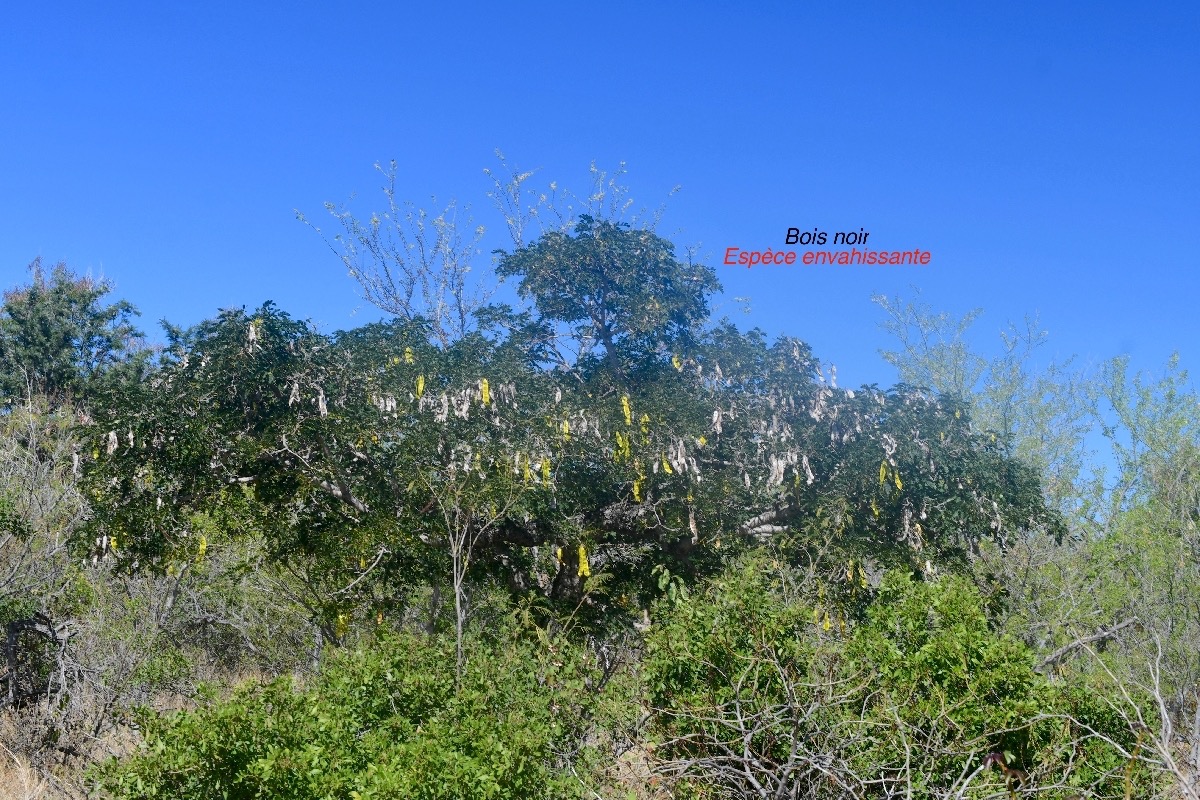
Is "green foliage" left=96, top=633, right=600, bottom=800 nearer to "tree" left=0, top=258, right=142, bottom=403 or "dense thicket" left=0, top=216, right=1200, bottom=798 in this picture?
"dense thicket" left=0, top=216, right=1200, bottom=798

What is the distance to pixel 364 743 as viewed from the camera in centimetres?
459

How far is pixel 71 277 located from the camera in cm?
2580

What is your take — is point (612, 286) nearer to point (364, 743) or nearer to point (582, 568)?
point (582, 568)

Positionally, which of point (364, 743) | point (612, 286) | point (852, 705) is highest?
point (612, 286)

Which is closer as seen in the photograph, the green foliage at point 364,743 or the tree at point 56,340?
the green foliage at point 364,743

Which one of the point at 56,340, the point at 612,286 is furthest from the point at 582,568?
the point at 56,340

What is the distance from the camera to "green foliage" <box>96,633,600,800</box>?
4.18m

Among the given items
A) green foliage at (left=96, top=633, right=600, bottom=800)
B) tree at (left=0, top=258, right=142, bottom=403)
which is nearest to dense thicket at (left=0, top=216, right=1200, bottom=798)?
green foliage at (left=96, top=633, right=600, bottom=800)

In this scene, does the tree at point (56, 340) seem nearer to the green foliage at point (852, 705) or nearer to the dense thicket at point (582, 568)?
the dense thicket at point (582, 568)

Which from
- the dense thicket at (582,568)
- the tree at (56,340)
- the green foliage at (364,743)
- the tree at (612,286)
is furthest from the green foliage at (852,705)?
the tree at (56,340)

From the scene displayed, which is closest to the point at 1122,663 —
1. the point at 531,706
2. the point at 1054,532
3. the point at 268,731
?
the point at 1054,532

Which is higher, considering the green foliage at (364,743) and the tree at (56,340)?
the tree at (56,340)

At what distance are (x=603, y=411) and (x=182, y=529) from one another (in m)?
4.51

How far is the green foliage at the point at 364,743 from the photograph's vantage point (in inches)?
165
